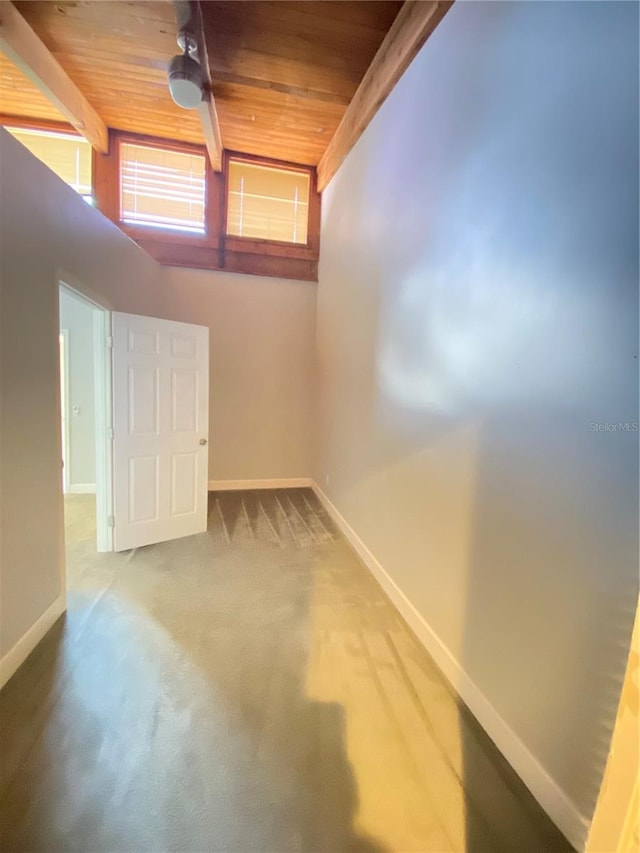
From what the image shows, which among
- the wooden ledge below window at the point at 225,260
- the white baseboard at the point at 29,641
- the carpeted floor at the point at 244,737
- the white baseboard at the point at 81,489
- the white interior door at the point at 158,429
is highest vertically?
the wooden ledge below window at the point at 225,260

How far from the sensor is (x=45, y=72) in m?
3.13

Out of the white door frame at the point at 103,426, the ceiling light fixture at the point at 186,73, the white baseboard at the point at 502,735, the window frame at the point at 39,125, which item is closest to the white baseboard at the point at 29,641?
the white door frame at the point at 103,426

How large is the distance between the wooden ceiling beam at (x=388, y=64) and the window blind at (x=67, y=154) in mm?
2860

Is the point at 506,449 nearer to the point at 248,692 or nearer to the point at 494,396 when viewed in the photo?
the point at 494,396

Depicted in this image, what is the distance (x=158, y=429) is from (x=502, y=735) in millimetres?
3216

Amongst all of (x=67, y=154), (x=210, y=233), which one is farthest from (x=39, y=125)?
(x=210, y=233)

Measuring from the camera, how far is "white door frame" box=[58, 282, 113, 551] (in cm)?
309

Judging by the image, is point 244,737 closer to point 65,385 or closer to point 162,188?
point 65,385

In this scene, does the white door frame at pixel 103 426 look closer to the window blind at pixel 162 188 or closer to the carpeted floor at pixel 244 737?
the carpeted floor at pixel 244 737

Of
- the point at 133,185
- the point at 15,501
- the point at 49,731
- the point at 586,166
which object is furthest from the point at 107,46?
the point at 49,731

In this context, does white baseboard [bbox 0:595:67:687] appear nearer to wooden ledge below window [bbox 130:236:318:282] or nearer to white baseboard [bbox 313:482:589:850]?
white baseboard [bbox 313:482:589:850]

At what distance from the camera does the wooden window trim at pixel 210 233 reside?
14.3 feet

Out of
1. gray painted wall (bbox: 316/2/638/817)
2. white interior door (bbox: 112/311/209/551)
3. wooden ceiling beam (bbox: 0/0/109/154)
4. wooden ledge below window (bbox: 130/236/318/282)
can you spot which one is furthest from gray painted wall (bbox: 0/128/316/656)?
gray painted wall (bbox: 316/2/638/817)

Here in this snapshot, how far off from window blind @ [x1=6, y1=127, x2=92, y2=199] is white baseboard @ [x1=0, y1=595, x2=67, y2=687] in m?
4.38
